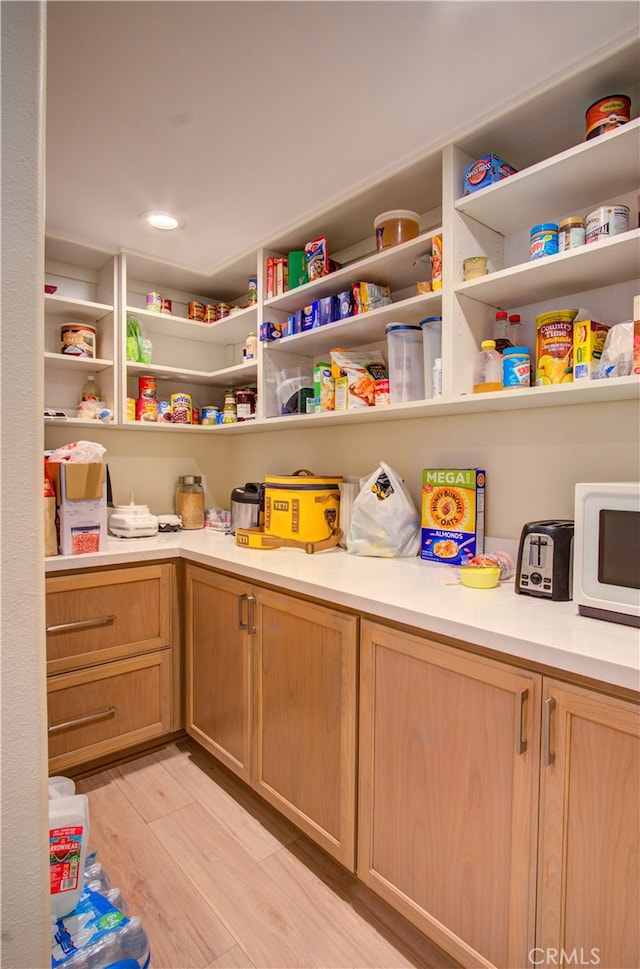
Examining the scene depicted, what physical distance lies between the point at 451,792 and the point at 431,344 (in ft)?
4.30

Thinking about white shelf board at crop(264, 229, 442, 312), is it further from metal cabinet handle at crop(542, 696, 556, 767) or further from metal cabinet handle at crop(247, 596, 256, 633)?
metal cabinet handle at crop(542, 696, 556, 767)

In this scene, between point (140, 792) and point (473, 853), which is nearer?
point (473, 853)

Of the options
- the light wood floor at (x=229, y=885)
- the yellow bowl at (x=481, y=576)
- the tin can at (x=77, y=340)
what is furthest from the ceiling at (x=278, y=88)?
the light wood floor at (x=229, y=885)

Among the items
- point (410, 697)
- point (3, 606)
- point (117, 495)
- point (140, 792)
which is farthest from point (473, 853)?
point (117, 495)

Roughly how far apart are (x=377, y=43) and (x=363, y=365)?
3.17 ft

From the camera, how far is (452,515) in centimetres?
177

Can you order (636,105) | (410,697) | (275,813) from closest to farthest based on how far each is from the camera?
(410,697) → (636,105) → (275,813)

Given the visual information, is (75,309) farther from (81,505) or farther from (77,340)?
(81,505)

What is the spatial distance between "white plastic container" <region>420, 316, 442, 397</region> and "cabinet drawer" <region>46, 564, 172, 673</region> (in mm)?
1341

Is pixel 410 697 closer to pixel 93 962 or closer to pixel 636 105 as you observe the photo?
pixel 93 962

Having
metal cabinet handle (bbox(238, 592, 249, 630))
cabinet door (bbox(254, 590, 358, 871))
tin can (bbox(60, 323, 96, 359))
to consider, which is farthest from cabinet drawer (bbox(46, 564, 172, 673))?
tin can (bbox(60, 323, 96, 359))

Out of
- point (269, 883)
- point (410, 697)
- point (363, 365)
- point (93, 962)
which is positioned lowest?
point (269, 883)

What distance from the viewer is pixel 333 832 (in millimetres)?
1456

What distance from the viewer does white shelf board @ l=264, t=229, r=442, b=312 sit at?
1.69m
